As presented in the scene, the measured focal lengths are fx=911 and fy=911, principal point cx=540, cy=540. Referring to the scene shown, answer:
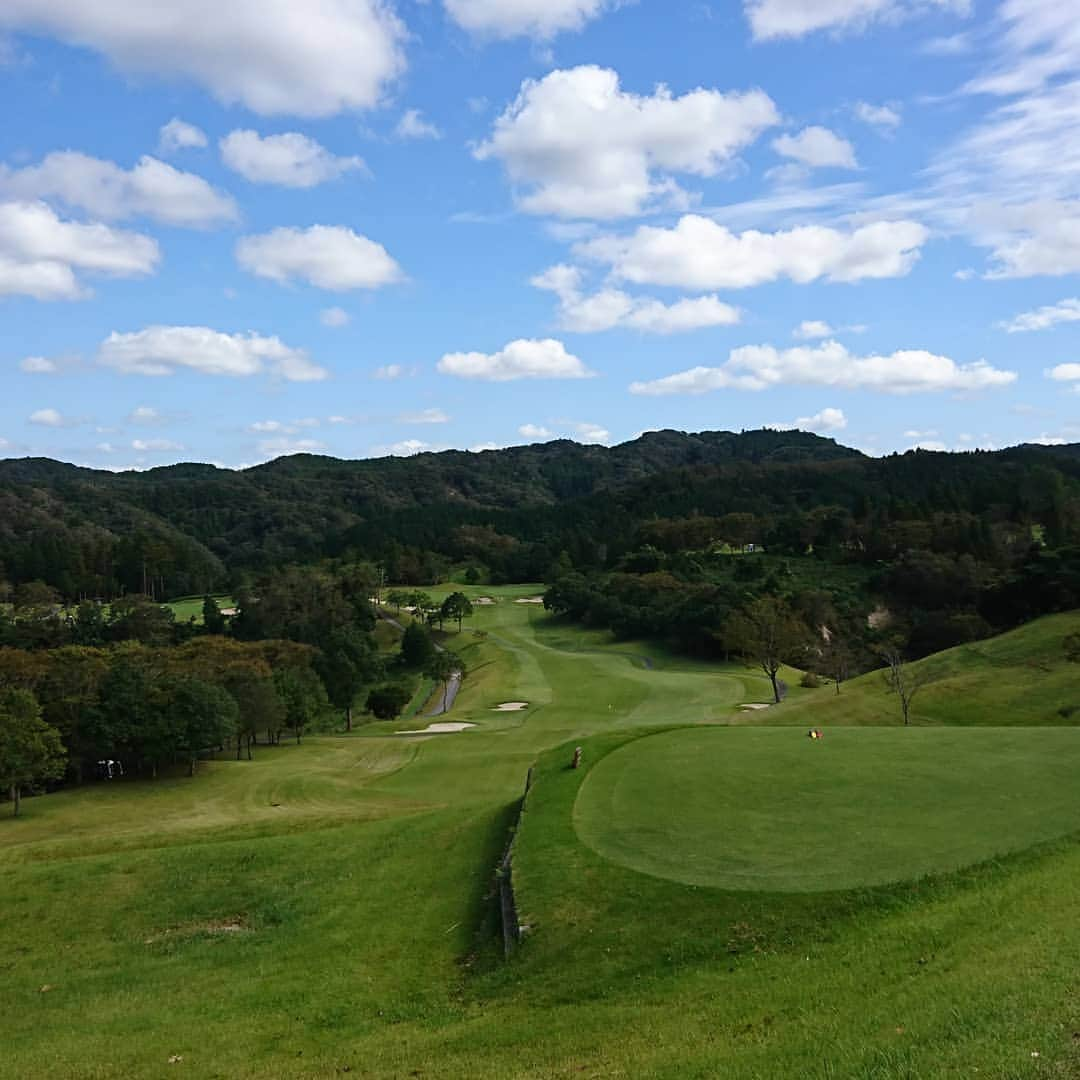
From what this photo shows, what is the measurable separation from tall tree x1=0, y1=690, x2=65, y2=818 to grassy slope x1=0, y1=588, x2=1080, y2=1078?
1328 cm

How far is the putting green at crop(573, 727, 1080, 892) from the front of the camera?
17.0 meters

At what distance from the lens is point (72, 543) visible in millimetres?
150125

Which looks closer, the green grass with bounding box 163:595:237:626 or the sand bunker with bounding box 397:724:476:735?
the sand bunker with bounding box 397:724:476:735

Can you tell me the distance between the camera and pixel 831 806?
20.0 meters

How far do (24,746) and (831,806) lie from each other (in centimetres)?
3685

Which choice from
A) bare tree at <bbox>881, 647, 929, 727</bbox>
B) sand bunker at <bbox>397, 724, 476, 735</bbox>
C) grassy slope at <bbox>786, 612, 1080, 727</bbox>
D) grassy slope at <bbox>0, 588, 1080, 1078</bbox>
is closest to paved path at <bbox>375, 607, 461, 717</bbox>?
sand bunker at <bbox>397, 724, 476, 735</bbox>

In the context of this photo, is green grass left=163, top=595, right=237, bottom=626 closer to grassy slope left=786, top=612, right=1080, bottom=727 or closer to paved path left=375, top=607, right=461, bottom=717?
paved path left=375, top=607, right=461, bottom=717

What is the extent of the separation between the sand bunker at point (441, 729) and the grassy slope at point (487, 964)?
29258 mm

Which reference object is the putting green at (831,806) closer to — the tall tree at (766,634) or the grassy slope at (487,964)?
the grassy slope at (487,964)

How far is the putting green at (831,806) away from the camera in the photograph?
55.8 ft

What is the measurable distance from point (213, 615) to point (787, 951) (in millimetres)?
103255

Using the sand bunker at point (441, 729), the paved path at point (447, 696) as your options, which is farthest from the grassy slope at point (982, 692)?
the paved path at point (447, 696)

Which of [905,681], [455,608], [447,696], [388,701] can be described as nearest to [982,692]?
[905,681]

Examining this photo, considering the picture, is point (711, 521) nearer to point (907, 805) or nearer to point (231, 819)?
point (231, 819)
